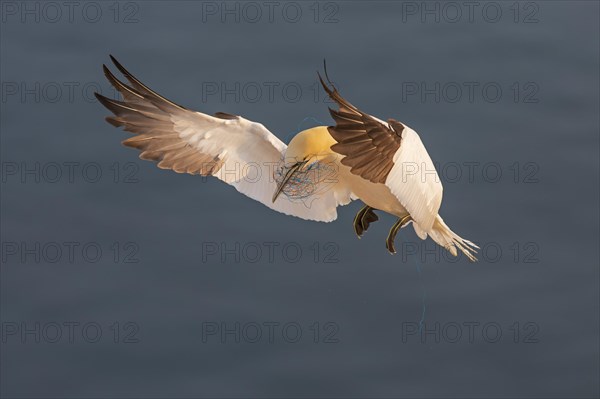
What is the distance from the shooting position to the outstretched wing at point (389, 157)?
4.66 metres

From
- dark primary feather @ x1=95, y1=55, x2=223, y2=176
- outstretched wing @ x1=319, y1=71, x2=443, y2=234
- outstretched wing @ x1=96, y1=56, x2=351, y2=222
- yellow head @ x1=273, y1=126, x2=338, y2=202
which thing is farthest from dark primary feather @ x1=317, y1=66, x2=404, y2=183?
dark primary feather @ x1=95, y1=55, x2=223, y2=176

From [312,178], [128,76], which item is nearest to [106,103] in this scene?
[128,76]

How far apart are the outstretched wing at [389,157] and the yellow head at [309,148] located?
0.60 feet

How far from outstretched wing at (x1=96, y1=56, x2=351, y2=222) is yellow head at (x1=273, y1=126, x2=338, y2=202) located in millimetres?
436

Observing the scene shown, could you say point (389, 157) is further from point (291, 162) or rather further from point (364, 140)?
point (291, 162)

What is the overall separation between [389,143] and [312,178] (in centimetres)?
71

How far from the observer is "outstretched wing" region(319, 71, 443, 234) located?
4660 mm

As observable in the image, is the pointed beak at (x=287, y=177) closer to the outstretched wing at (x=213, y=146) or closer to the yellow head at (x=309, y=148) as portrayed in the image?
the yellow head at (x=309, y=148)

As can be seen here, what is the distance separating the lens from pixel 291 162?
5145 mm

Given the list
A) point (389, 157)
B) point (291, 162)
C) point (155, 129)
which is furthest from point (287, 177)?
point (155, 129)

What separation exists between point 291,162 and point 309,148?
12cm

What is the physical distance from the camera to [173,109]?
5.62 metres

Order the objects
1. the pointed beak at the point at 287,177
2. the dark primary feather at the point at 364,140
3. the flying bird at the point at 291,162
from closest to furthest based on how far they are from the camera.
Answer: the dark primary feather at the point at 364,140, the flying bird at the point at 291,162, the pointed beak at the point at 287,177

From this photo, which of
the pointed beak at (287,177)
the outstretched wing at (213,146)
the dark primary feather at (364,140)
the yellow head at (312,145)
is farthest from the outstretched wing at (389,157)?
the outstretched wing at (213,146)
